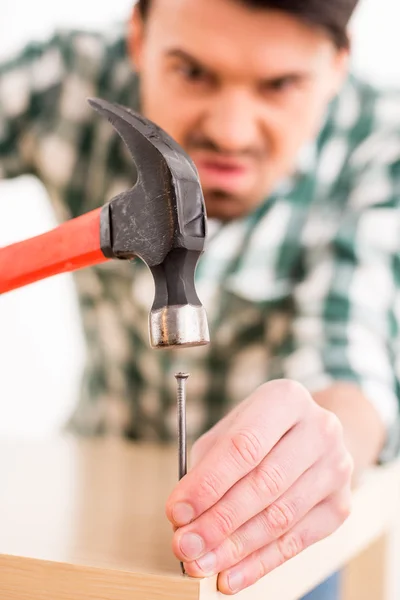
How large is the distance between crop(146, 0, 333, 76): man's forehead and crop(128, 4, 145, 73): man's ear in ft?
0.31

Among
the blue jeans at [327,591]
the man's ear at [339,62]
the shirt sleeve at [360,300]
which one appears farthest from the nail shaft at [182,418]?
the man's ear at [339,62]

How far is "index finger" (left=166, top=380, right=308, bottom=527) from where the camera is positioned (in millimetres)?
557

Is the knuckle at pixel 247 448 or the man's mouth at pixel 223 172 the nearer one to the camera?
the knuckle at pixel 247 448

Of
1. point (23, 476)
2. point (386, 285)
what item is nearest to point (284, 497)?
point (23, 476)

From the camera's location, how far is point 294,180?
146cm

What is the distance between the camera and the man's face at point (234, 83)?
3.60 feet

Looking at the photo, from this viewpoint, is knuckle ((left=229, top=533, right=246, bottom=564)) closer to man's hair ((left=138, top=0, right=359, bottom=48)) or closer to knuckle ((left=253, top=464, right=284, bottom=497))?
knuckle ((left=253, top=464, right=284, bottom=497))

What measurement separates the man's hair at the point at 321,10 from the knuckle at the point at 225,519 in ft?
2.43

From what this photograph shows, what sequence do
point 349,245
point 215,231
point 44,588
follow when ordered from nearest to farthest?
Answer: point 44,588, point 349,245, point 215,231

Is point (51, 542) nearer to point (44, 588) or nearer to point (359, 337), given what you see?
point (44, 588)

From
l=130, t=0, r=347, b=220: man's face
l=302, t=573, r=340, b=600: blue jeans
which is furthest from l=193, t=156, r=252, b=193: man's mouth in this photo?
l=302, t=573, r=340, b=600: blue jeans

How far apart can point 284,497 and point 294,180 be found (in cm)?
94

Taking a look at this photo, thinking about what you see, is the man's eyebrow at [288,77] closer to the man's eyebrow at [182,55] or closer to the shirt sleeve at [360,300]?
the man's eyebrow at [182,55]

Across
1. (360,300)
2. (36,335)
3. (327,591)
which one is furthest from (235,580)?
(36,335)
